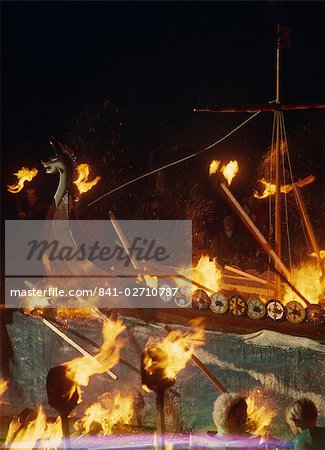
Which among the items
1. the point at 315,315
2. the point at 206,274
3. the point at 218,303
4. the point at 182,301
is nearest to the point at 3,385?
the point at 182,301

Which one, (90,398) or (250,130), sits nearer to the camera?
(90,398)

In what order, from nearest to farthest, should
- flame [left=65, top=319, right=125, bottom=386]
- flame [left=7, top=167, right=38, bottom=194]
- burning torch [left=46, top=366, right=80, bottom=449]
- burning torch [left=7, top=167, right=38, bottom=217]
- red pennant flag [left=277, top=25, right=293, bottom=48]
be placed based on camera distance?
burning torch [left=46, top=366, right=80, bottom=449], flame [left=65, top=319, right=125, bottom=386], red pennant flag [left=277, top=25, right=293, bottom=48], burning torch [left=7, top=167, right=38, bottom=217], flame [left=7, top=167, right=38, bottom=194]

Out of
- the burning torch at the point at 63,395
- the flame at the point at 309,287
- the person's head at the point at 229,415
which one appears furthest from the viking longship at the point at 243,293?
the burning torch at the point at 63,395

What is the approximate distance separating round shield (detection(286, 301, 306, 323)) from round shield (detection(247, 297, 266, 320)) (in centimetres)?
35

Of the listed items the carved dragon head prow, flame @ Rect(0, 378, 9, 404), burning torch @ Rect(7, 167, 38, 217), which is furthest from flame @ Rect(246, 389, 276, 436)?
burning torch @ Rect(7, 167, 38, 217)

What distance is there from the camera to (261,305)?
8.44 meters

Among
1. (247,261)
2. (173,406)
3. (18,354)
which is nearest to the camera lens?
(173,406)

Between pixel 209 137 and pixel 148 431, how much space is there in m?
8.78

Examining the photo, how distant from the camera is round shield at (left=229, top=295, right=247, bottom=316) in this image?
28.2ft

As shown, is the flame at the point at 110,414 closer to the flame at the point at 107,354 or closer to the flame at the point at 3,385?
the flame at the point at 107,354

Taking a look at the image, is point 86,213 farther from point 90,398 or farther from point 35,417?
point 35,417

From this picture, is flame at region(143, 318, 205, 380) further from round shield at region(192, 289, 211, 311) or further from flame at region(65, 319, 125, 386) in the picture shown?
flame at region(65, 319, 125, 386)

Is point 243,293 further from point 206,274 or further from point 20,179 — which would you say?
point 20,179

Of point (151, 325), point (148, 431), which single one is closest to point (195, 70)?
point (151, 325)
